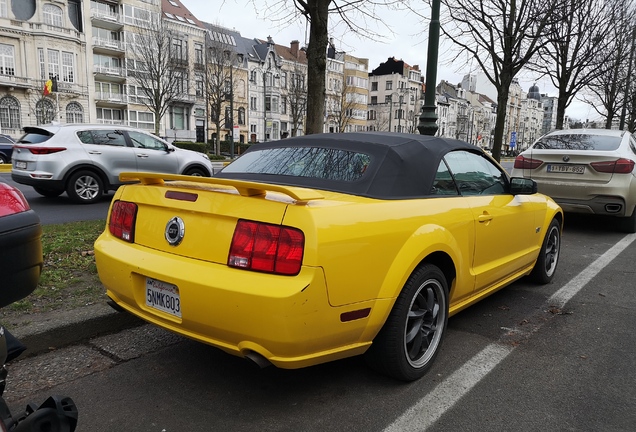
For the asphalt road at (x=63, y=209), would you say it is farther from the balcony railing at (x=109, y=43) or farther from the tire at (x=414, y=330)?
the balcony railing at (x=109, y=43)

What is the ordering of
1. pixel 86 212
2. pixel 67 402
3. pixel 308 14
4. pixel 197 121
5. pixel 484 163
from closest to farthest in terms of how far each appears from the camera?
pixel 67 402, pixel 484 163, pixel 308 14, pixel 86 212, pixel 197 121

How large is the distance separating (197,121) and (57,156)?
4593 cm

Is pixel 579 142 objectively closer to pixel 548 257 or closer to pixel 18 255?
pixel 548 257

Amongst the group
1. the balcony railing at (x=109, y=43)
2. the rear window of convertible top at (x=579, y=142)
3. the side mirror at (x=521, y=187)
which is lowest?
the side mirror at (x=521, y=187)

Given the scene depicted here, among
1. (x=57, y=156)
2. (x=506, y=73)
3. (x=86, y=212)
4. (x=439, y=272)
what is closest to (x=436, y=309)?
(x=439, y=272)

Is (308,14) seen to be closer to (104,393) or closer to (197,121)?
(104,393)

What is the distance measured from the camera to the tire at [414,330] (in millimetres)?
2697

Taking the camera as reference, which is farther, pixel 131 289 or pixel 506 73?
pixel 506 73

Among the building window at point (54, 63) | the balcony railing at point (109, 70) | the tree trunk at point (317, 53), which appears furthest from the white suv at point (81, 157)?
the balcony railing at point (109, 70)

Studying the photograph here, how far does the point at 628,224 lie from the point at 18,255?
865cm

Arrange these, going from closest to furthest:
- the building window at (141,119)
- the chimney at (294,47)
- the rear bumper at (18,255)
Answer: the rear bumper at (18,255), the building window at (141,119), the chimney at (294,47)

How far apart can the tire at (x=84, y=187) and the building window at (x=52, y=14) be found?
41452 mm

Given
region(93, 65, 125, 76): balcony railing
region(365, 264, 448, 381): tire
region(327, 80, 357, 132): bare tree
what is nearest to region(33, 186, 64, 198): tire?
region(365, 264, 448, 381): tire

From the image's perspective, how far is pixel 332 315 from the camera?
2.35m
